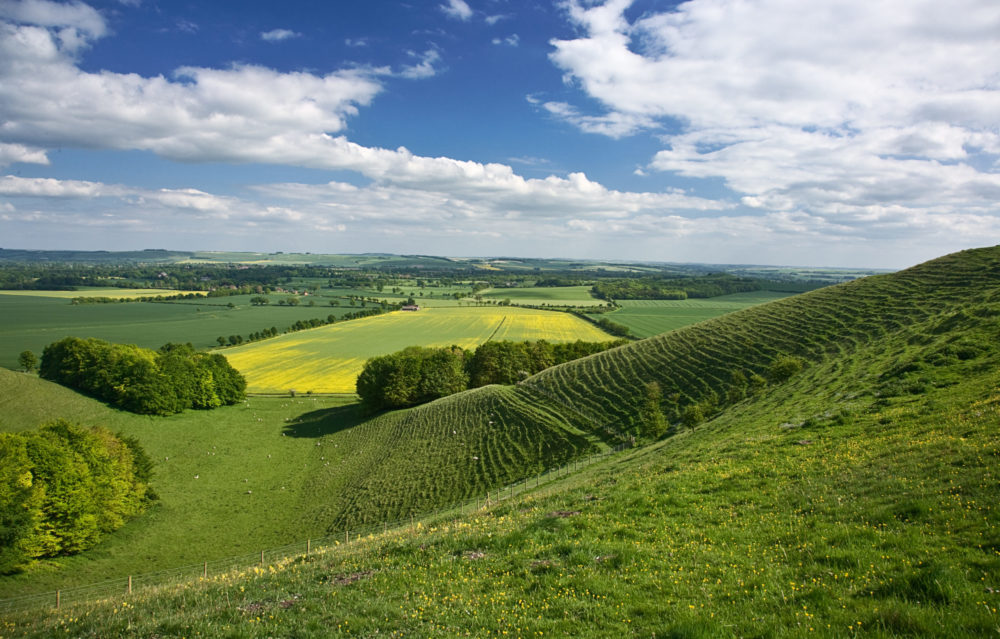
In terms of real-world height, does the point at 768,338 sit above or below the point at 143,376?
above

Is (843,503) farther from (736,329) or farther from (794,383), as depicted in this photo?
(736,329)

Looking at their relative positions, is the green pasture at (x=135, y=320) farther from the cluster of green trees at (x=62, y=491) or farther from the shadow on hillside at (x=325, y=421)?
the cluster of green trees at (x=62, y=491)

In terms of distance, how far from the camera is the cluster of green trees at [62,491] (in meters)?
28.9

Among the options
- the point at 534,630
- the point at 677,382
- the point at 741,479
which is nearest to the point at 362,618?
the point at 534,630

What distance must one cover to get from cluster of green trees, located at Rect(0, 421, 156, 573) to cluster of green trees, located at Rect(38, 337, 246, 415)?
70.8 ft

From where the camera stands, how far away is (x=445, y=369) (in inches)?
2921

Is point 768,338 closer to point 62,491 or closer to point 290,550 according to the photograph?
point 290,550

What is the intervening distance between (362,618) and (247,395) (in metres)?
75.9

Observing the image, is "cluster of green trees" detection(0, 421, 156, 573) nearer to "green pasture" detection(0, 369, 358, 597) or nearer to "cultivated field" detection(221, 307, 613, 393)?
"green pasture" detection(0, 369, 358, 597)

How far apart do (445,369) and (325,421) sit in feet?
65.2

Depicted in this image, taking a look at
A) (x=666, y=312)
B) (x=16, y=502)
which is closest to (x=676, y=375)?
(x=16, y=502)

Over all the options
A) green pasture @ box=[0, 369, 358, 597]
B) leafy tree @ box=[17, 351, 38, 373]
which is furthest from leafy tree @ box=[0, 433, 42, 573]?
leafy tree @ box=[17, 351, 38, 373]

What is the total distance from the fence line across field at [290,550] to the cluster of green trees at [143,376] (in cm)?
3802

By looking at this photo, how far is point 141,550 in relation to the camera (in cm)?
3300
